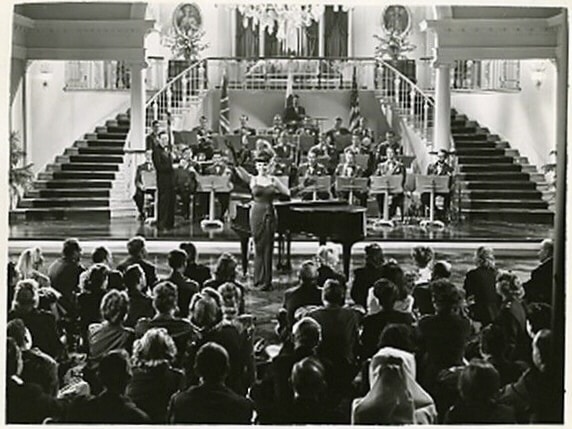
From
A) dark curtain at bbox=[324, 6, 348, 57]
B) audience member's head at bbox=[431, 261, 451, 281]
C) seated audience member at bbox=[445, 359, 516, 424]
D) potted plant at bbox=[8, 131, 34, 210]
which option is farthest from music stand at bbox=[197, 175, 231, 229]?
dark curtain at bbox=[324, 6, 348, 57]

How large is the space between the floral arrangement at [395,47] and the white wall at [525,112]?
1715mm

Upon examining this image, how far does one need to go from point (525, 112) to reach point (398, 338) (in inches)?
265

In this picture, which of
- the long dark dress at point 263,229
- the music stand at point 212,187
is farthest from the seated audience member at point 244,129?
the long dark dress at point 263,229

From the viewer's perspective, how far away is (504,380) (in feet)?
20.0

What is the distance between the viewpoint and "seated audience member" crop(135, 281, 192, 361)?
6.29m

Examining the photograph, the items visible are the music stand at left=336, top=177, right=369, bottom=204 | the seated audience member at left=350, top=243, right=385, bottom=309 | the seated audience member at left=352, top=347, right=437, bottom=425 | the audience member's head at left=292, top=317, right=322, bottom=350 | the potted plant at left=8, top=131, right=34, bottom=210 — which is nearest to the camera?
the seated audience member at left=352, top=347, right=437, bottom=425

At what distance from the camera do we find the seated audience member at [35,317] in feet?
20.9

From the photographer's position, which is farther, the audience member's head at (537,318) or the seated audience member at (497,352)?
the audience member's head at (537,318)

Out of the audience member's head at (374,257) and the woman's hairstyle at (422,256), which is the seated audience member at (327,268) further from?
the woman's hairstyle at (422,256)

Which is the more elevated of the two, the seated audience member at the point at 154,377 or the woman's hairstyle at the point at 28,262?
the woman's hairstyle at the point at 28,262

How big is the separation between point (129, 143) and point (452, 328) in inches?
275

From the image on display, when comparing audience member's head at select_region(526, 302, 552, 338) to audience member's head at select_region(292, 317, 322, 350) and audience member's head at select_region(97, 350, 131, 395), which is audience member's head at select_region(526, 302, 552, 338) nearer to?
audience member's head at select_region(292, 317, 322, 350)

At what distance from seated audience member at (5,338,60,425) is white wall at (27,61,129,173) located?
12.9 ft

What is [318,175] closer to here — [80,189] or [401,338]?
[80,189]
